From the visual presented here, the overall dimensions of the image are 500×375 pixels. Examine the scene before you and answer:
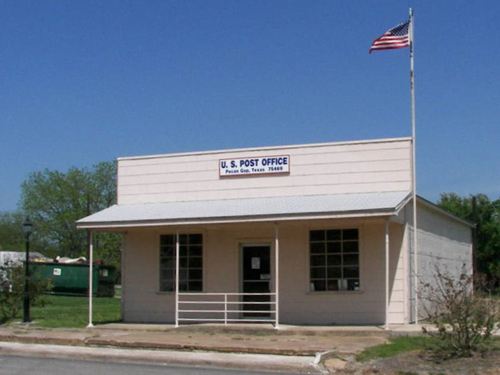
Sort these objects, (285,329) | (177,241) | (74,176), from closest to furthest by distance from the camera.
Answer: (285,329)
(177,241)
(74,176)

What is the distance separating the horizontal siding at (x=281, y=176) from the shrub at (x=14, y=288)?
3.78 m

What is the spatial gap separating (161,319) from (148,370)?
7608mm

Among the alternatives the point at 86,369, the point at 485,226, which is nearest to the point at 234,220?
the point at 86,369

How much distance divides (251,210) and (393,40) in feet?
19.3

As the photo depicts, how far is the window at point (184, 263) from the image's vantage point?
22.0m

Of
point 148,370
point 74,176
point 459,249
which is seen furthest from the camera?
point 74,176

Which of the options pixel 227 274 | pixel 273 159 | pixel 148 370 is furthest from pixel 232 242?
pixel 148 370

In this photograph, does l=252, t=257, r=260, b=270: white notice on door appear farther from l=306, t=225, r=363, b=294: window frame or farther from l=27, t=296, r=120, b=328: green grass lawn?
l=27, t=296, r=120, b=328: green grass lawn

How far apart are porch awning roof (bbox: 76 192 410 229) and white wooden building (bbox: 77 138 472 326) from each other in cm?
3

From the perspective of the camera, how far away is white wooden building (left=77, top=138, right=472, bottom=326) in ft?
65.4

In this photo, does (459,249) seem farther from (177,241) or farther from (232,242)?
(177,241)

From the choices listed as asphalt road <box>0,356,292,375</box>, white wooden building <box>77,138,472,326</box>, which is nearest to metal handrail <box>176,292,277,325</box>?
white wooden building <box>77,138,472,326</box>

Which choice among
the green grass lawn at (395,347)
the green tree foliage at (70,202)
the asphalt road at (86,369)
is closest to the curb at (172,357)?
the asphalt road at (86,369)

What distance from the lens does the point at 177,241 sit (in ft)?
67.6
